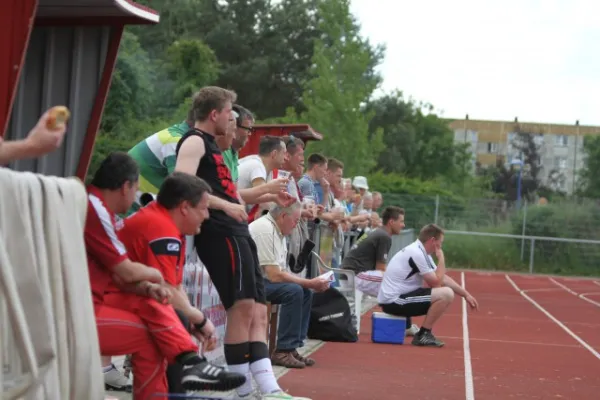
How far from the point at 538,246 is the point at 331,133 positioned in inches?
305

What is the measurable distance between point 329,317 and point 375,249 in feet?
8.34

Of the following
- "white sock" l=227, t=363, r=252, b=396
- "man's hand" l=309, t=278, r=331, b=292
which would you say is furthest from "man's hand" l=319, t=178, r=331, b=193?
"white sock" l=227, t=363, r=252, b=396

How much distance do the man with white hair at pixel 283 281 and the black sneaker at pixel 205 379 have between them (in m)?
3.83

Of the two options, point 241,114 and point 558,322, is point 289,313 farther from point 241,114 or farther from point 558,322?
point 558,322

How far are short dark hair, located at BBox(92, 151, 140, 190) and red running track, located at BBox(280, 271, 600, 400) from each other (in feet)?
11.0

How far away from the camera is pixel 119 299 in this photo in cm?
641

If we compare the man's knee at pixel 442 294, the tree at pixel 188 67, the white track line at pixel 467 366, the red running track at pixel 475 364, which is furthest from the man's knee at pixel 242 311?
the tree at pixel 188 67

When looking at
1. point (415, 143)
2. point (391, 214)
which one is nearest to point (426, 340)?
point (391, 214)

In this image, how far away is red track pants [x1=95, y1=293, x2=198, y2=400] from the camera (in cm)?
623

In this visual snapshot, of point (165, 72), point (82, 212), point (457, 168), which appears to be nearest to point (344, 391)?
point (82, 212)

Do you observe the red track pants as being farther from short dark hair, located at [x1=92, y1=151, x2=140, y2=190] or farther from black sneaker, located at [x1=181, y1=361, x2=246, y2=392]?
short dark hair, located at [x1=92, y1=151, x2=140, y2=190]

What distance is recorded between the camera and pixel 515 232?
42250 mm

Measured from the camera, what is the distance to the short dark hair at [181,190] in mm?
6762

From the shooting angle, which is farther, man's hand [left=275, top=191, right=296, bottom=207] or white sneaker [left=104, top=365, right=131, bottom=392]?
man's hand [left=275, top=191, right=296, bottom=207]
